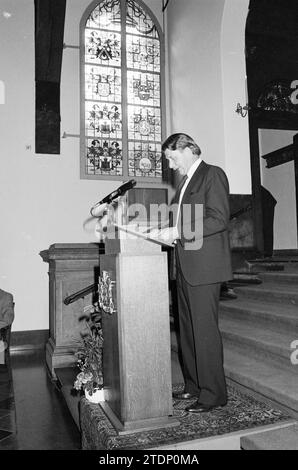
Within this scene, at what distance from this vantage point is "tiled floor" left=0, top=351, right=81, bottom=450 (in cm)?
272

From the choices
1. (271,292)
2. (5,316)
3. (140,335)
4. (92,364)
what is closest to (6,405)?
(92,364)

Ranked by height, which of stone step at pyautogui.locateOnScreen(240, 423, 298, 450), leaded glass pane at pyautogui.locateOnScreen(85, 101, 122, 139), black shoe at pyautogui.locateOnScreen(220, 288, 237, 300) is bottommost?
stone step at pyautogui.locateOnScreen(240, 423, 298, 450)

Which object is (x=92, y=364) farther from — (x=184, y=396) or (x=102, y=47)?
(x=102, y=47)

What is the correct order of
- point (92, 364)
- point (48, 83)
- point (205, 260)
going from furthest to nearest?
point (48, 83), point (92, 364), point (205, 260)

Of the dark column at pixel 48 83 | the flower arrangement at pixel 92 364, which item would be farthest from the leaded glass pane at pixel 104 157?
the flower arrangement at pixel 92 364

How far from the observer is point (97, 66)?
6570 millimetres

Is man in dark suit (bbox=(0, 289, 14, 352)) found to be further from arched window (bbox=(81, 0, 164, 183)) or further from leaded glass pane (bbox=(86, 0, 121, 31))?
leaded glass pane (bbox=(86, 0, 121, 31))

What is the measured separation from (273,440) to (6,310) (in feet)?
11.8

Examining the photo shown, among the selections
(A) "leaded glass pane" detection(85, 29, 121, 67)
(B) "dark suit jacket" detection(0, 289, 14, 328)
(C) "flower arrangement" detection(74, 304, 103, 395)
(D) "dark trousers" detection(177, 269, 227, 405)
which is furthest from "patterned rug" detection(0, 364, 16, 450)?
(A) "leaded glass pane" detection(85, 29, 121, 67)

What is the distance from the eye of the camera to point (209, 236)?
2205 millimetres

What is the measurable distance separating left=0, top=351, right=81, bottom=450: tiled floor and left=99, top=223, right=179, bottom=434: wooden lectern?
938 mm

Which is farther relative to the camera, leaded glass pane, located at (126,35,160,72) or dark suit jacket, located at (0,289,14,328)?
leaded glass pane, located at (126,35,160,72)

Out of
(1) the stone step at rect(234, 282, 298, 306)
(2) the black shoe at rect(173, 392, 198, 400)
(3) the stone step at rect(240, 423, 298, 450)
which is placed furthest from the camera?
(1) the stone step at rect(234, 282, 298, 306)

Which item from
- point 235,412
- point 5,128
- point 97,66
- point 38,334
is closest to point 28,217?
point 5,128
